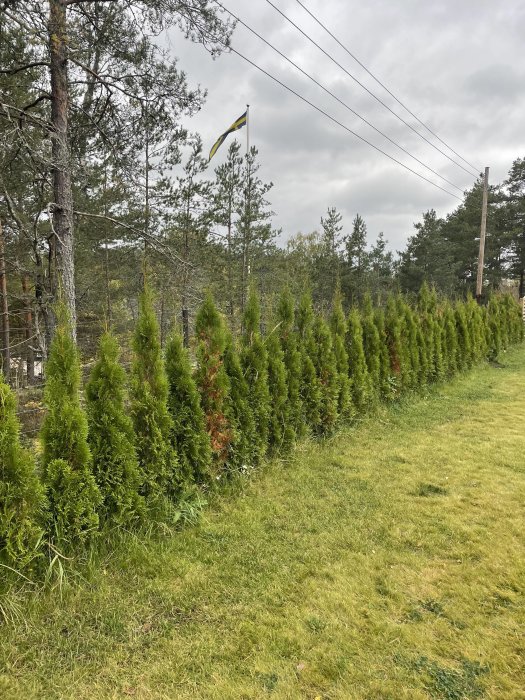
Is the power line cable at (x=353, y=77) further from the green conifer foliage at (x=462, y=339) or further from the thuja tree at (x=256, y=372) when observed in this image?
the green conifer foliage at (x=462, y=339)

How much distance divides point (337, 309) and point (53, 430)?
12.6ft

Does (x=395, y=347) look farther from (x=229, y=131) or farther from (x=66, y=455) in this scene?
(x=229, y=131)

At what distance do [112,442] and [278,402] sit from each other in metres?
1.83

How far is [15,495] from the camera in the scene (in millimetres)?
1934

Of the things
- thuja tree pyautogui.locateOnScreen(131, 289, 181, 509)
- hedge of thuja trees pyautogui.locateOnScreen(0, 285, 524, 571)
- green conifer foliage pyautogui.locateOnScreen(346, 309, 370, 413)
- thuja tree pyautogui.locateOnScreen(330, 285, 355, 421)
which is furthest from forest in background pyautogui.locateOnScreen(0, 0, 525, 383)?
green conifer foliage pyautogui.locateOnScreen(346, 309, 370, 413)

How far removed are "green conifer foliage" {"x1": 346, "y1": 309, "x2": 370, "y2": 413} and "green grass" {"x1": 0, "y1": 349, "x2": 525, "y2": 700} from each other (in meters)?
1.78

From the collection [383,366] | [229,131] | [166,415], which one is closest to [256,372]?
[166,415]

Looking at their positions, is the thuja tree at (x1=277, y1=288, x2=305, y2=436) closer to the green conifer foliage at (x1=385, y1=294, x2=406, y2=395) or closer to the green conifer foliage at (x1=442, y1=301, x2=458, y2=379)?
the green conifer foliage at (x1=385, y1=294, x2=406, y2=395)

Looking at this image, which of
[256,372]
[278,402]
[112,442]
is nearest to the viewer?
[112,442]

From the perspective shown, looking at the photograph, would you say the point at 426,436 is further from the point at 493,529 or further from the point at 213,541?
the point at 213,541

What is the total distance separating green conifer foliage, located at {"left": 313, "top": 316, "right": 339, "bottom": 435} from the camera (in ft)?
14.9

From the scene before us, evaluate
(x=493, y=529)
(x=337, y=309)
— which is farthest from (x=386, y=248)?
(x=493, y=529)

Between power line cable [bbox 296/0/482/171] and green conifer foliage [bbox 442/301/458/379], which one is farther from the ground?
power line cable [bbox 296/0/482/171]

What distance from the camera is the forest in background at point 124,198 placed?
183 inches
